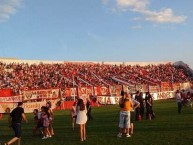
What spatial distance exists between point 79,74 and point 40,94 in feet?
64.9

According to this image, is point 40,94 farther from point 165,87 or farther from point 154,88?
point 165,87

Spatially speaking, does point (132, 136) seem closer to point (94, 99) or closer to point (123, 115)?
point (123, 115)

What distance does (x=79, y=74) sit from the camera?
65.7 m

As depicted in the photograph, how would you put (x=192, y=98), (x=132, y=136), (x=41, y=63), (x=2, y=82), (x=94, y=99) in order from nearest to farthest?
1. (x=132, y=136)
2. (x=192, y=98)
3. (x=94, y=99)
4. (x=2, y=82)
5. (x=41, y=63)

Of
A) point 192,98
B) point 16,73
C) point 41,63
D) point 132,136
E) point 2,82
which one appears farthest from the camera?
point 41,63

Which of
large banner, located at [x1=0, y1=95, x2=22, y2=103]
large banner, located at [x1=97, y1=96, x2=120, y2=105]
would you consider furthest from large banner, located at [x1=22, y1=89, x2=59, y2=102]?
large banner, located at [x1=97, y1=96, x2=120, y2=105]

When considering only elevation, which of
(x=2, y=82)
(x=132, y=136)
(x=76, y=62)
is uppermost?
(x=76, y=62)

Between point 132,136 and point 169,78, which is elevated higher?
point 169,78

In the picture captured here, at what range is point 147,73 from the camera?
249 feet

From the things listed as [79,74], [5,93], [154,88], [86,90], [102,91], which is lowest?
[5,93]

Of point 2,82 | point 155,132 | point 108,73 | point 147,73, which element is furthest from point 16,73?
point 155,132

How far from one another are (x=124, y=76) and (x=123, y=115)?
176ft

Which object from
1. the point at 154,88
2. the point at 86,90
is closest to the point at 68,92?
the point at 86,90

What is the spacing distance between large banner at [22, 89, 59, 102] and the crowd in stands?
201 cm
